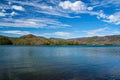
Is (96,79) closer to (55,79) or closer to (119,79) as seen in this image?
(119,79)

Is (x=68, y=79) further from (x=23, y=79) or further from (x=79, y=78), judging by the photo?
(x=23, y=79)

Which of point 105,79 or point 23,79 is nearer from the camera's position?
point 23,79

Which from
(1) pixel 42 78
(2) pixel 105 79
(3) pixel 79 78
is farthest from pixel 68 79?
(2) pixel 105 79

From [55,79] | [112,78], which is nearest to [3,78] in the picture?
[55,79]

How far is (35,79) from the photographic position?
3027 cm

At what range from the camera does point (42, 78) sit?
31.3m

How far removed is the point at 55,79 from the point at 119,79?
11097mm

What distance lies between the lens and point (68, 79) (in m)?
31.5

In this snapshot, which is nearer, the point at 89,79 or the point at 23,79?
the point at 23,79

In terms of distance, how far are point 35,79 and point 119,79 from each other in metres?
Result: 14.4

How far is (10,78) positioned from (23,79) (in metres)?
2.33

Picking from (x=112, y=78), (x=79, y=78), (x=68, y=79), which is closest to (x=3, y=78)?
(x=68, y=79)

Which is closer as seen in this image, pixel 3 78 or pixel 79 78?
pixel 3 78

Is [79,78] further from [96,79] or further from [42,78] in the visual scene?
[42,78]
